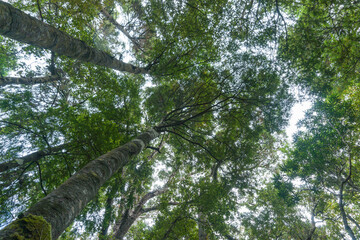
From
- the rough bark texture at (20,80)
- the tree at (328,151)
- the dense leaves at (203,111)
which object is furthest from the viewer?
the tree at (328,151)

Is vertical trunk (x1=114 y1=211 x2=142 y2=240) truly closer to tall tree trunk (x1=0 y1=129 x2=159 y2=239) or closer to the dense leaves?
the dense leaves

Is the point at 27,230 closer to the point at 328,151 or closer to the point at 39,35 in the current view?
the point at 39,35

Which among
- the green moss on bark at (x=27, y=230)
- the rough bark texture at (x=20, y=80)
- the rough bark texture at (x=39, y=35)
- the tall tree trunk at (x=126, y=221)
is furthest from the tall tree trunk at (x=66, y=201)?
the tall tree trunk at (x=126, y=221)

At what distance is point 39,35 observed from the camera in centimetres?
392

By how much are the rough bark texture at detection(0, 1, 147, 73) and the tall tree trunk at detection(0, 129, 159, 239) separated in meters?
3.20

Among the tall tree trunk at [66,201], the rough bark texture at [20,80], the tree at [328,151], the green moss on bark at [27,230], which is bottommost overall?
the green moss on bark at [27,230]

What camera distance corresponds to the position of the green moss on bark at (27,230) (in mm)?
1332

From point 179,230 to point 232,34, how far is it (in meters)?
9.36

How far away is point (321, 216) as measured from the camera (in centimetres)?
1038

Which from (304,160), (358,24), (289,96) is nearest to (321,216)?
(304,160)

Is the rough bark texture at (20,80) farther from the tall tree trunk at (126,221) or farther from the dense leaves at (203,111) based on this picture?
the tall tree trunk at (126,221)

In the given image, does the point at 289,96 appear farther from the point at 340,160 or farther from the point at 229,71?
the point at 340,160

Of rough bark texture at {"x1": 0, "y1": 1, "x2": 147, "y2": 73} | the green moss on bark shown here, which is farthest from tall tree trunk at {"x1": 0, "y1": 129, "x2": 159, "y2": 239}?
rough bark texture at {"x1": 0, "y1": 1, "x2": 147, "y2": 73}

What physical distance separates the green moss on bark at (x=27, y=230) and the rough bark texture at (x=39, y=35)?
12.2 feet
